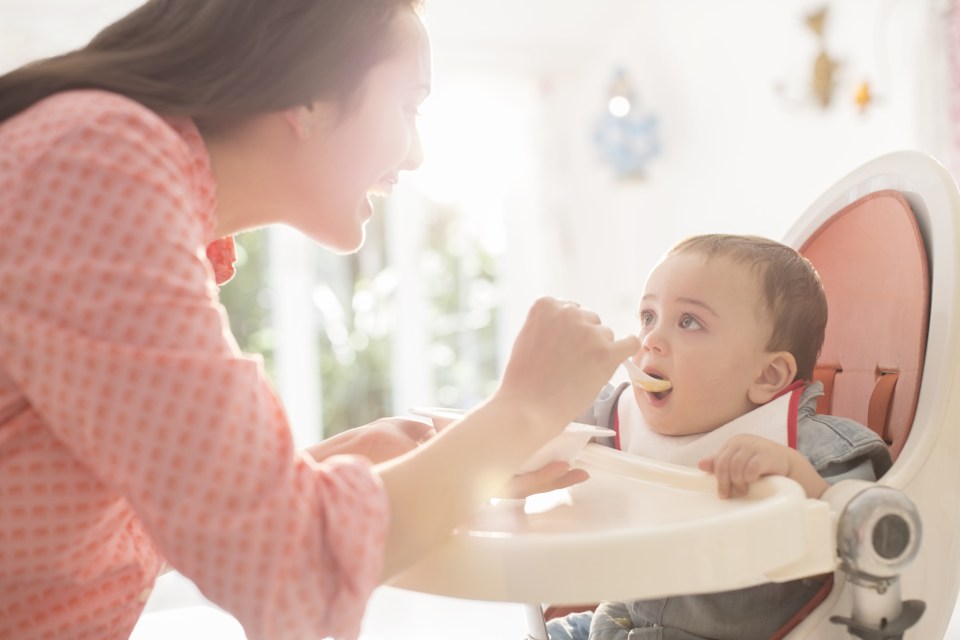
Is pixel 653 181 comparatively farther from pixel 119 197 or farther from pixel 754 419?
pixel 119 197

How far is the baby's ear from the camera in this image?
3.84 ft

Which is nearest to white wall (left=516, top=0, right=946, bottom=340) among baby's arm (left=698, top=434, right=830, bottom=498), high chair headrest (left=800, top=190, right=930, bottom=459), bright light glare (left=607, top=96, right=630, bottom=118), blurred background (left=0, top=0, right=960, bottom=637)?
blurred background (left=0, top=0, right=960, bottom=637)

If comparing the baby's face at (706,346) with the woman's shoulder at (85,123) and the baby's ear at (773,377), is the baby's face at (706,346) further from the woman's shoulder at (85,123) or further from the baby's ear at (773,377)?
the woman's shoulder at (85,123)

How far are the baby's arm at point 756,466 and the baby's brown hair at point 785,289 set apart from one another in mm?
273

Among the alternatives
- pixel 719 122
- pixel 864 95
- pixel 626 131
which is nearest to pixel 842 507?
pixel 864 95

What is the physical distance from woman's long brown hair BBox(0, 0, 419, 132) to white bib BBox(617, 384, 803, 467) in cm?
60

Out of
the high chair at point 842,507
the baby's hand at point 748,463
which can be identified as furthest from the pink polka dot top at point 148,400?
the baby's hand at point 748,463

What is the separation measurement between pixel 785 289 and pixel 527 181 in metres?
3.50

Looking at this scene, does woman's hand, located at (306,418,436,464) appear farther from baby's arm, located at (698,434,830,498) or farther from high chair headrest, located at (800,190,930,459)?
high chair headrest, located at (800,190,930,459)

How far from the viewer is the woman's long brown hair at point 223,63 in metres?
0.80

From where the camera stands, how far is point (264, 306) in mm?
4879

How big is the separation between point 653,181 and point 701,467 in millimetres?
3572

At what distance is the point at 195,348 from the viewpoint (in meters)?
0.67

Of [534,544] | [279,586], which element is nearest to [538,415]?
[534,544]
